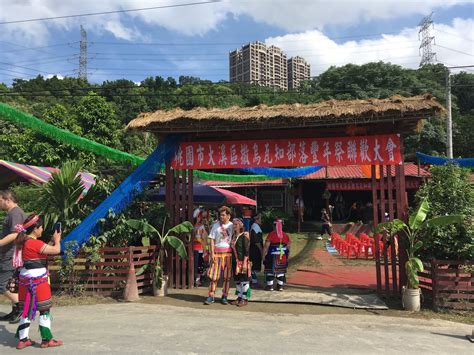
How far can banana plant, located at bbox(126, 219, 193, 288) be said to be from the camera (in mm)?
7988

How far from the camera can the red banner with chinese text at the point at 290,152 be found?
7.92 m

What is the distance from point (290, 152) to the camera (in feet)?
27.3

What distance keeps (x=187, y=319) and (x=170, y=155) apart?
12.4 feet

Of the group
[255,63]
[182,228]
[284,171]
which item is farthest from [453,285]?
[255,63]

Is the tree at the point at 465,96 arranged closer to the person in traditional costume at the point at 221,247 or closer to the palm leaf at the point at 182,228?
the palm leaf at the point at 182,228

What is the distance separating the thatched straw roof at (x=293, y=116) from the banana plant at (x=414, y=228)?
5.64 ft

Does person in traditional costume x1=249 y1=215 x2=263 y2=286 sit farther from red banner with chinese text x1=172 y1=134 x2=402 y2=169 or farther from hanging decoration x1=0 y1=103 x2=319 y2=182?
hanging decoration x1=0 y1=103 x2=319 y2=182

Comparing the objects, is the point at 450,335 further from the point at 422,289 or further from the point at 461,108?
the point at 461,108

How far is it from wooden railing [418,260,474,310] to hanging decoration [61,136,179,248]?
18.7 ft

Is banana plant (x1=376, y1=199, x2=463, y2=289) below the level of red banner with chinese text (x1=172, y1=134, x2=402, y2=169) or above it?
below

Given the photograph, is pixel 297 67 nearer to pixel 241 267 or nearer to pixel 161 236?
pixel 161 236

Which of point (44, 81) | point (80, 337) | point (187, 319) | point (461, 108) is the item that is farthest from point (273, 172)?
point (461, 108)

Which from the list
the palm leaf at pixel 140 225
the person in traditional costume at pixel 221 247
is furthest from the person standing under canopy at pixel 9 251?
the person in traditional costume at pixel 221 247

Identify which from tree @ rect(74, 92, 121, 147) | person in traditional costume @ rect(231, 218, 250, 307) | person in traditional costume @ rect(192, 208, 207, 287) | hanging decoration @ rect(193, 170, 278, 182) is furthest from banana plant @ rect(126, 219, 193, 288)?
tree @ rect(74, 92, 121, 147)
